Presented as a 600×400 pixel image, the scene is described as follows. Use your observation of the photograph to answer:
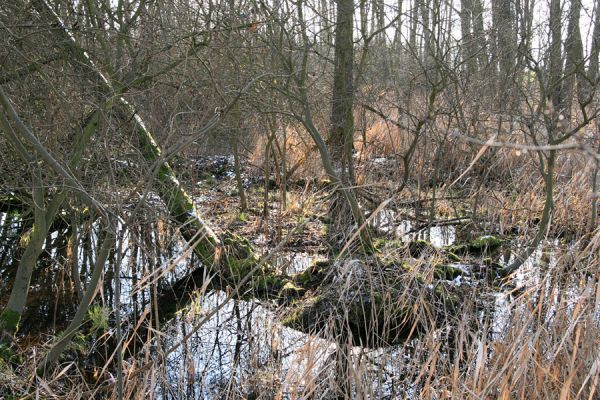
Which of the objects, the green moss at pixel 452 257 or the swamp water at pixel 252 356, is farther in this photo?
the green moss at pixel 452 257

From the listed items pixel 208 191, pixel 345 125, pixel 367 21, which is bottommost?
pixel 208 191

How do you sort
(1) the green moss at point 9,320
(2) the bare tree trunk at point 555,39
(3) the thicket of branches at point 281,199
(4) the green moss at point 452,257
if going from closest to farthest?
(3) the thicket of branches at point 281,199, (1) the green moss at point 9,320, (2) the bare tree trunk at point 555,39, (4) the green moss at point 452,257

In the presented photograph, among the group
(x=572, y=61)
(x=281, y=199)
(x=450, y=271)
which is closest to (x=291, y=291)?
(x=450, y=271)

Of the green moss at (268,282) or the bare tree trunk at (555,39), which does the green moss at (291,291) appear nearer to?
the green moss at (268,282)

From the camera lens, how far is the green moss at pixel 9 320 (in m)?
4.08

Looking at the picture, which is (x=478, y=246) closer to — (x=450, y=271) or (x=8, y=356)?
(x=450, y=271)

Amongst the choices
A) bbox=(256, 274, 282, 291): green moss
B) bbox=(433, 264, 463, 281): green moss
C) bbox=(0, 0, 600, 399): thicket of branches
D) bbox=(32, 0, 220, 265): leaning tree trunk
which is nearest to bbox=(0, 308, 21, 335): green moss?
bbox=(0, 0, 600, 399): thicket of branches

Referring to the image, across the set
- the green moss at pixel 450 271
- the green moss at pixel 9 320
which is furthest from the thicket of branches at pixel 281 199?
the green moss at pixel 450 271

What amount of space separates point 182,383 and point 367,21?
11.4ft

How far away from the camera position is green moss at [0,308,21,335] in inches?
161

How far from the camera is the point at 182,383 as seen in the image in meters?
3.67

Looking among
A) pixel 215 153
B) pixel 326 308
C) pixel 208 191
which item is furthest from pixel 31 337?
pixel 215 153

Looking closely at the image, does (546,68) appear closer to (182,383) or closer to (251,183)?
(182,383)

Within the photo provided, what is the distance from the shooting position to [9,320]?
162 inches
